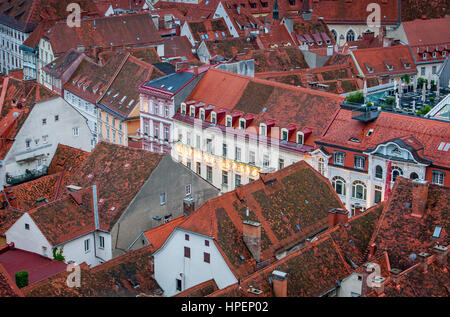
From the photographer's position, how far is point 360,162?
8875 centimetres

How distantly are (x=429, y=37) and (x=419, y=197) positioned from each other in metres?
95.1

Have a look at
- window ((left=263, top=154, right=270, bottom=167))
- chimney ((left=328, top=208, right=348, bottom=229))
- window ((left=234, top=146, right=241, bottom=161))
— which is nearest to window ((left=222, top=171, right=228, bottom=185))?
window ((left=234, top=146, right=241, bottom=161))

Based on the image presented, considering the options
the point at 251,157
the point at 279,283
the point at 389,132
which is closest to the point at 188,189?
the point at 251,157

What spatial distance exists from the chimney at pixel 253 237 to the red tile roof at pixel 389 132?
25984 millimetres

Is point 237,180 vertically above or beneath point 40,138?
Result: beneath

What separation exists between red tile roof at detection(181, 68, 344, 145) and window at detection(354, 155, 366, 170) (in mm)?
5750

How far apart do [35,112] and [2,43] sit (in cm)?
8187

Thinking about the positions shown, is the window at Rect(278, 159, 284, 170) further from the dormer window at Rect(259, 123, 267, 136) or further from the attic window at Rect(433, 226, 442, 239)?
the attic window at Rect(433, 226, 442, 239)

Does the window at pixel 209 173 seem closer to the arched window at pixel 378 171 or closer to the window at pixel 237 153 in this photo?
the window at pixel 237 153

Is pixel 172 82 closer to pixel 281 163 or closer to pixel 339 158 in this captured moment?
pixel 281 163

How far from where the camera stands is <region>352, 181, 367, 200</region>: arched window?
88500 mm

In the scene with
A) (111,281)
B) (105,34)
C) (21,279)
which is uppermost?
(105,34)

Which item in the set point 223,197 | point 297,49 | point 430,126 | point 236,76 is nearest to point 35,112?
point 236,76

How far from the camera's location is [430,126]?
285 feet
